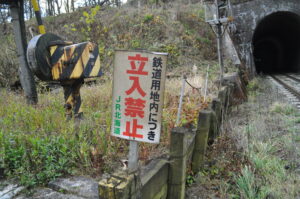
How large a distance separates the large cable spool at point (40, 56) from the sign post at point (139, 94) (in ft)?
5.64

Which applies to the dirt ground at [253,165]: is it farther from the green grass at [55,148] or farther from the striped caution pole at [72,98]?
the striped caution pole at [72,98]

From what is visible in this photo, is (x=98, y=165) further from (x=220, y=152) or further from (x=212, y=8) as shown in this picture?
(x=212, y=8)

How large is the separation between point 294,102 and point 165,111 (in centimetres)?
492

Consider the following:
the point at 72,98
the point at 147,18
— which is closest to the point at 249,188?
the point at 72,98

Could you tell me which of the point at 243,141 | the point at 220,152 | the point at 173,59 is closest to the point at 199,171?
the point at 220,152

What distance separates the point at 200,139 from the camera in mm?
3039

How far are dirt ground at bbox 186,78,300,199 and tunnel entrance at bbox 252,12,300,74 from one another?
41.9 feet

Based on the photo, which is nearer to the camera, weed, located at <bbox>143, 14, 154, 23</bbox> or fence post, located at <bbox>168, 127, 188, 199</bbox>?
fence post, located at <bbox>168, 127, 188, 199</bbox>

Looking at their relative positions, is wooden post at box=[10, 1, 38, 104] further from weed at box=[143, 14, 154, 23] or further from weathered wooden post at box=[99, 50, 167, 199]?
weed at box=[143, 14, 154, 23]

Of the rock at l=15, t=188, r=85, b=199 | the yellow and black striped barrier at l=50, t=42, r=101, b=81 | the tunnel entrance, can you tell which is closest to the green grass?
the rock at l=15, t=188, r=85, b=199

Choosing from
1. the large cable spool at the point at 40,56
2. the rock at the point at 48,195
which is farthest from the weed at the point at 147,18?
the rock at the point at 48,195

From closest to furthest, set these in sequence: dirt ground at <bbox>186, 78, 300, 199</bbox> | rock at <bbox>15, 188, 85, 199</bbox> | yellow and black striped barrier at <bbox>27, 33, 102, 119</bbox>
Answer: rock at <bbox>15, 188, 85, 199</bbox> < dirt ground at <bbox>186, 78, 300, 199</bbox> < yellow and black striped barrier at <bbox>27, 33, 102, 119</bbox>

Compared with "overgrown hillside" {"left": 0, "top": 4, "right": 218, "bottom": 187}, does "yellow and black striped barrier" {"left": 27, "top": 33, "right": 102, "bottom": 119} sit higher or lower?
higher

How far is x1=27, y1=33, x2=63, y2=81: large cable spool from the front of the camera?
279 centimetres
